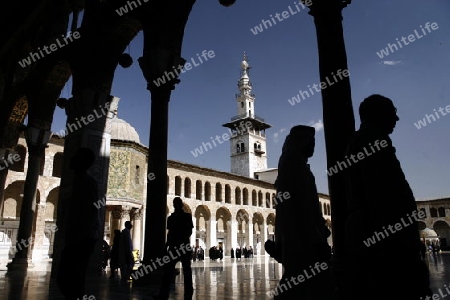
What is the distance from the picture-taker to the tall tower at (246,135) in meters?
49.9

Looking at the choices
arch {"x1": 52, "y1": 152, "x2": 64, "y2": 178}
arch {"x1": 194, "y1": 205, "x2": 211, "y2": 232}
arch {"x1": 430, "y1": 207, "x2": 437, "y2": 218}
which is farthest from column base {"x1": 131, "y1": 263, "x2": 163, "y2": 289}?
arch {"x1": 430, "y1": 207, "x2": 437, "y2": 218}

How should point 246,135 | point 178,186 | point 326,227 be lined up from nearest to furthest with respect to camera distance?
point 326,227
point 178,186
point 246,135

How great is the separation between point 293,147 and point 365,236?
1297 mm

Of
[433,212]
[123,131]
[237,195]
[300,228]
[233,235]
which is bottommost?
[300,228]

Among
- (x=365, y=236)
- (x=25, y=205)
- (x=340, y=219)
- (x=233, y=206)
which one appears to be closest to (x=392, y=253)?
(x=365, y=236)

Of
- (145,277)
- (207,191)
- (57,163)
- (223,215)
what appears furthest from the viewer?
(223,215)

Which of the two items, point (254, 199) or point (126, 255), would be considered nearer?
point (126, 255)

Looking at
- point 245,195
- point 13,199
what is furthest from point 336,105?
point 245,195

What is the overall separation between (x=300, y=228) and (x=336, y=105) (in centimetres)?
174

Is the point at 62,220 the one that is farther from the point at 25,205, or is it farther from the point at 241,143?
the point at 241,143

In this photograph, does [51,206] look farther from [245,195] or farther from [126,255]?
[126,255]

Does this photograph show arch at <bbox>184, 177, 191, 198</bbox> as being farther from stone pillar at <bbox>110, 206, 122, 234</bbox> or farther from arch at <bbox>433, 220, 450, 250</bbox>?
arch at <bbox>433, 220, 450, 250</bbox>

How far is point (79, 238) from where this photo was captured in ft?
8.69

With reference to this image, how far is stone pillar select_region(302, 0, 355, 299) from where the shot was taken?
3.54m
